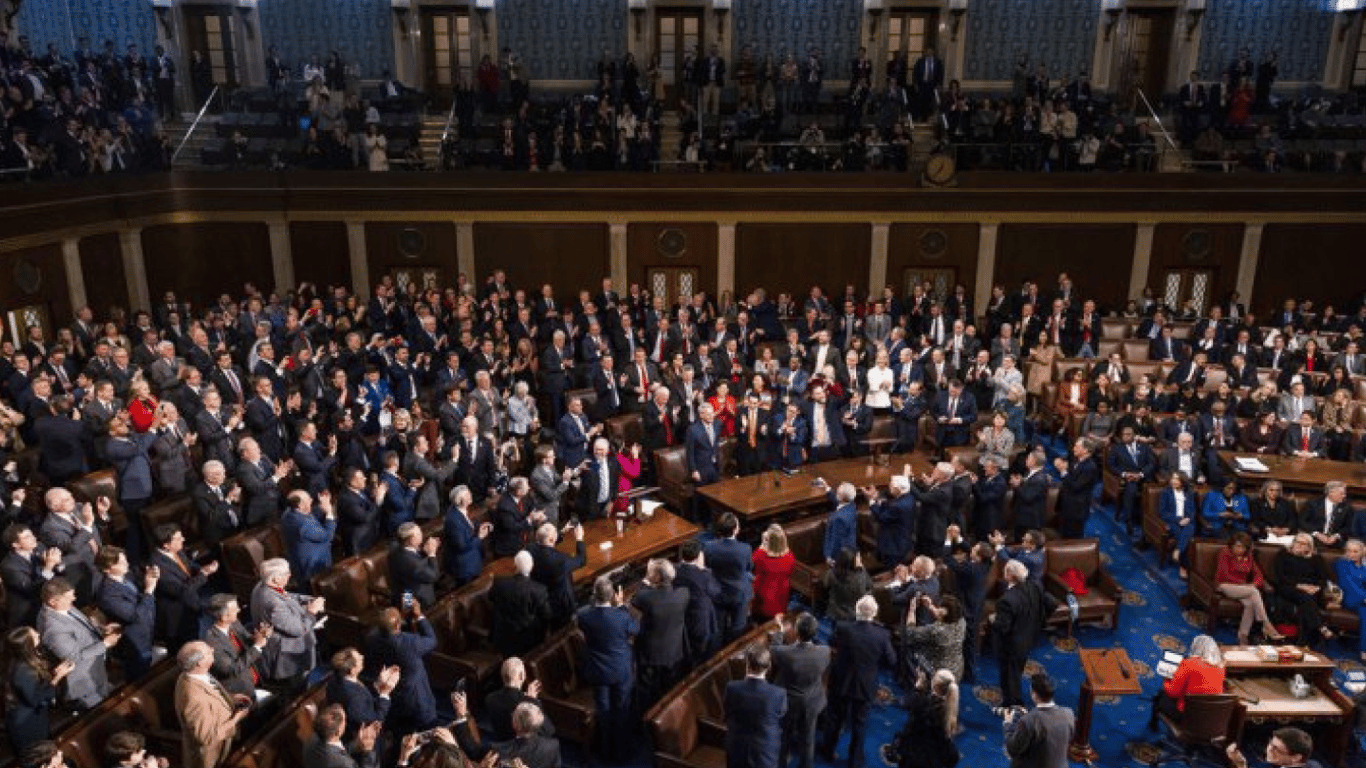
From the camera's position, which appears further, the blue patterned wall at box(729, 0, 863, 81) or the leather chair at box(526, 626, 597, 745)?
the blue patterned wall at box(729, 0, 863, 81)

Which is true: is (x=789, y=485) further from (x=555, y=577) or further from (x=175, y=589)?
(x=175, y=589)

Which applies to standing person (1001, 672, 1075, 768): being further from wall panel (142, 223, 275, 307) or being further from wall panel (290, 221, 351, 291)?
wall panel (142, 223, 275, 307)

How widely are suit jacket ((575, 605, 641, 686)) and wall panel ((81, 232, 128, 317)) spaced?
1299 centimetres

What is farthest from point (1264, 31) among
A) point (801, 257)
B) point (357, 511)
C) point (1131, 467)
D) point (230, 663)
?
point (230, 663)

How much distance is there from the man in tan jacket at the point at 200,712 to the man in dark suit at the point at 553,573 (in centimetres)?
241

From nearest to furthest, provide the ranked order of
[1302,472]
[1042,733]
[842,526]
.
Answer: [1042,733]
[842,526]
[1302,472]

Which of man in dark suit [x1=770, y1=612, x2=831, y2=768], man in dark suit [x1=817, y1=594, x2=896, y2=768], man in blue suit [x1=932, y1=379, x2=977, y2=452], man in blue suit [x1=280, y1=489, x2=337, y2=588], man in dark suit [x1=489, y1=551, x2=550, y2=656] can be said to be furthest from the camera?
man in blue suit [x1=932, y1=379, x2=977, y2=452]

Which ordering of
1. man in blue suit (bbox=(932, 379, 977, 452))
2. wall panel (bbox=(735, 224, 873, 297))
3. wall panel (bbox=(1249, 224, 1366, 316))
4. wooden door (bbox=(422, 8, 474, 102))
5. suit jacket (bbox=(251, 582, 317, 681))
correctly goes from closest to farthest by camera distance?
1. suit jacket (bbox=(251, 582, 317, 681))
2. man in blue suit (bbox=(932, 379, 977, 452))
3. wall panel (bbox=(735, 224, 873, 297))
4. wall panel (bbox=(1249, 224, 1366, 316))
5. wooden door (bbox=(422, 8, 474, 102))

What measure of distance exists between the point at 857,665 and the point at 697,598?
4.25ft

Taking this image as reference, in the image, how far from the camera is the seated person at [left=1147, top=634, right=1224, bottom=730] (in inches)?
288

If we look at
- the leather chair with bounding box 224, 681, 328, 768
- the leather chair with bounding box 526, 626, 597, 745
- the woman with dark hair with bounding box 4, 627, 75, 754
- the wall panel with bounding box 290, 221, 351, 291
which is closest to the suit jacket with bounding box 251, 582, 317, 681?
the leather chair with bounding box 224, 681, 328, 768

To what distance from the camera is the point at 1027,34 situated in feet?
71.5

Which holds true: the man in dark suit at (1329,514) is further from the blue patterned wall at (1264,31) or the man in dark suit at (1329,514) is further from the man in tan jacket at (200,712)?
the blue patterned wall at (1264,31)

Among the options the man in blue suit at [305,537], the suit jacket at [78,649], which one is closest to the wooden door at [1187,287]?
the man in blue suit at [305,537]
